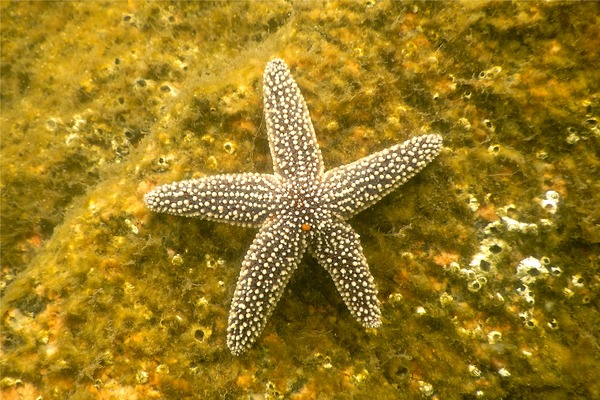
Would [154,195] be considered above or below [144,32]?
below

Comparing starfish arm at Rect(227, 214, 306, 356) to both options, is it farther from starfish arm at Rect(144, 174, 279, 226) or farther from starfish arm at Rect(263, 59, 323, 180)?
starfish arm at Rect(263, 59, 323, 180)

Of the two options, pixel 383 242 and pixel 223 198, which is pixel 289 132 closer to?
pixel 223 198

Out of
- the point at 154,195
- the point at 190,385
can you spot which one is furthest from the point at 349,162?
the point at 190,385

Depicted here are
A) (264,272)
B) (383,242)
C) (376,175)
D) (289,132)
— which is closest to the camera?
(264,272)

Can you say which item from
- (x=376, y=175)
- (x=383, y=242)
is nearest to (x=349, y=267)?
(x=383, y=242)

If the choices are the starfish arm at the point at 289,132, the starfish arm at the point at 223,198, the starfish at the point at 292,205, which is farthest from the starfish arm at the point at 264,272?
the starfish arm at the point at 289,132

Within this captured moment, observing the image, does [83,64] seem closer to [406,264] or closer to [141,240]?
[141,240]
